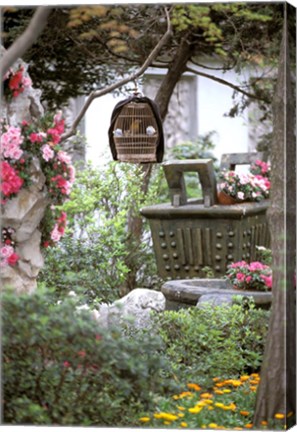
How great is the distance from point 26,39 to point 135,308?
1.64 m

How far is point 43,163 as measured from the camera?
20.5 ft

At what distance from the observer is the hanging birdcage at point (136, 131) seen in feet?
21.4

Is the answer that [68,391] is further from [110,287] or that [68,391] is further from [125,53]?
[125,53]

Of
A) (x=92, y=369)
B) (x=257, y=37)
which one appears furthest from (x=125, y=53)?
(x=92, y=369)

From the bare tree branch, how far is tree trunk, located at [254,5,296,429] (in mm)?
1268

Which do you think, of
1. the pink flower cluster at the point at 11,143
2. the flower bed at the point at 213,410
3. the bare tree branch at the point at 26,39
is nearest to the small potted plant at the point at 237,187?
the flower bed at the point at 213,410

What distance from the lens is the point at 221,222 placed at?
6758mm

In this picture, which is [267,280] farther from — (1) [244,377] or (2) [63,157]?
(2) [63,157]

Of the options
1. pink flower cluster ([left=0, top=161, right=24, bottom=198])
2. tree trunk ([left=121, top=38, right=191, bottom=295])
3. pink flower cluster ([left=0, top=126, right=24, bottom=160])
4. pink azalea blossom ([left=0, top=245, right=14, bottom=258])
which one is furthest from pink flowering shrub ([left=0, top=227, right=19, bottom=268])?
tree trunk ([left=121, top=38, right=191, bottom=295])

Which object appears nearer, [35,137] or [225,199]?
[35,137]

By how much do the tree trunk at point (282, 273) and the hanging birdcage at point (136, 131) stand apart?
2.63 feet

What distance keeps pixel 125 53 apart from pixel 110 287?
1.32 meters

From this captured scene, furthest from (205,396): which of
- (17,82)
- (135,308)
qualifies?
(17,82)

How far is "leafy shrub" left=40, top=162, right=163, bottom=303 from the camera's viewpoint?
259 inches
